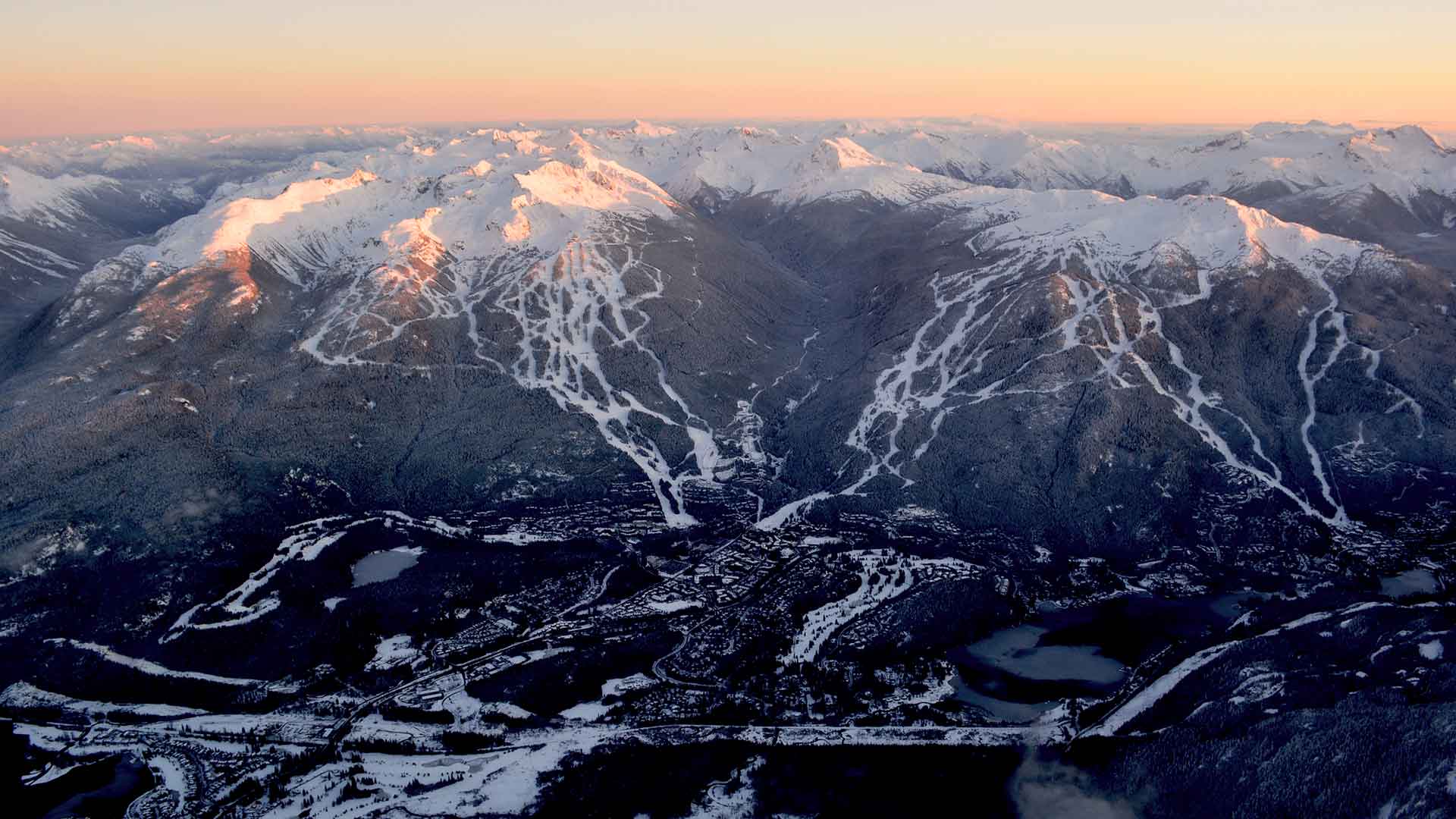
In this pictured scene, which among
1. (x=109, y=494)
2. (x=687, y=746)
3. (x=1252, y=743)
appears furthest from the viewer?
(x=109, y=494)

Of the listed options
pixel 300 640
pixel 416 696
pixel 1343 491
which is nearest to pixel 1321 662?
pixel 1343 491

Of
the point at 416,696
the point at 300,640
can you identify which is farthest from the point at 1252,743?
the point at 300,640

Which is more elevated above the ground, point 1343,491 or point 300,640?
point 1343,491

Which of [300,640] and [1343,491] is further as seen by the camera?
[1343,491]

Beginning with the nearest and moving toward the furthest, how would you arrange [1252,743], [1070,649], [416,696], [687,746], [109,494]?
[1252,743] < [687,746] < [416,696] < [1070,649] < [109,494]

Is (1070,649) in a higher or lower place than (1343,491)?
lower

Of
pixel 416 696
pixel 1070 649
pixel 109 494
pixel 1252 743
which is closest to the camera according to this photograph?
pixel 1252 743

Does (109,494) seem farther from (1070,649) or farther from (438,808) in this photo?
(1070,649)

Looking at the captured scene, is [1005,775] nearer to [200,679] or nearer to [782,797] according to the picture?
[782,797]

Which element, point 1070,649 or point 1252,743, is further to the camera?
point 1070,649
